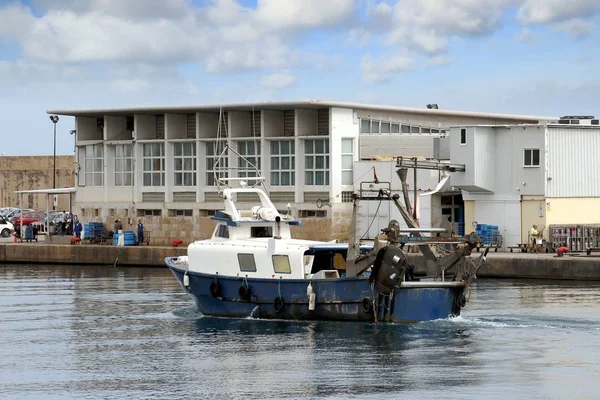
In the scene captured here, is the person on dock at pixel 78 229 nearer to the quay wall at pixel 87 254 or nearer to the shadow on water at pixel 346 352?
the quay wall at pixel 87 254

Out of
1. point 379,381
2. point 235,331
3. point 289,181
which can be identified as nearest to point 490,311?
point 235,331

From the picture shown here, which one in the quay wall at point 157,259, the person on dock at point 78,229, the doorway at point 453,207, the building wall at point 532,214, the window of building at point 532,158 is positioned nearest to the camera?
the quay wall at point 157,259

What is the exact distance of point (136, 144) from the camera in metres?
66.7

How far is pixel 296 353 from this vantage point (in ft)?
102

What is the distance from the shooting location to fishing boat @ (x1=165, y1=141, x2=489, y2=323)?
111 feet

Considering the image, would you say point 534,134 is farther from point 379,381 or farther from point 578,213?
point 379,381

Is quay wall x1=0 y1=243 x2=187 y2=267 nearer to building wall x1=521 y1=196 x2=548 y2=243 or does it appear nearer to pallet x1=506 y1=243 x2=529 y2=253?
pallet x1=506 y1=243 x2=529 y2=253

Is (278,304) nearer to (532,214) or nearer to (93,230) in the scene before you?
(532,214)

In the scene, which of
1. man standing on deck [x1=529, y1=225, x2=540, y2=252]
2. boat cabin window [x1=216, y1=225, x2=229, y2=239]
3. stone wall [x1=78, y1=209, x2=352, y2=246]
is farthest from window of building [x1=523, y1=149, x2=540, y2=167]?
boat cabin window [x1=216, y1=225, x2=229, y2=239]

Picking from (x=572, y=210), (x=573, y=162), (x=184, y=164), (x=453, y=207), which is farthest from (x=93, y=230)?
(x=573, y=162)

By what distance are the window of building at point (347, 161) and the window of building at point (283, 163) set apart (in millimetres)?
2504

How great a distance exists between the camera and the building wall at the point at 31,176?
108m

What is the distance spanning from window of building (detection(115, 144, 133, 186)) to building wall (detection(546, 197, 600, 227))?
23217 mm

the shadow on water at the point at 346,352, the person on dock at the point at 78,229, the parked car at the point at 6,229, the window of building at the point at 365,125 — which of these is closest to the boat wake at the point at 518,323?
the shadow on water at the point at 346,352
